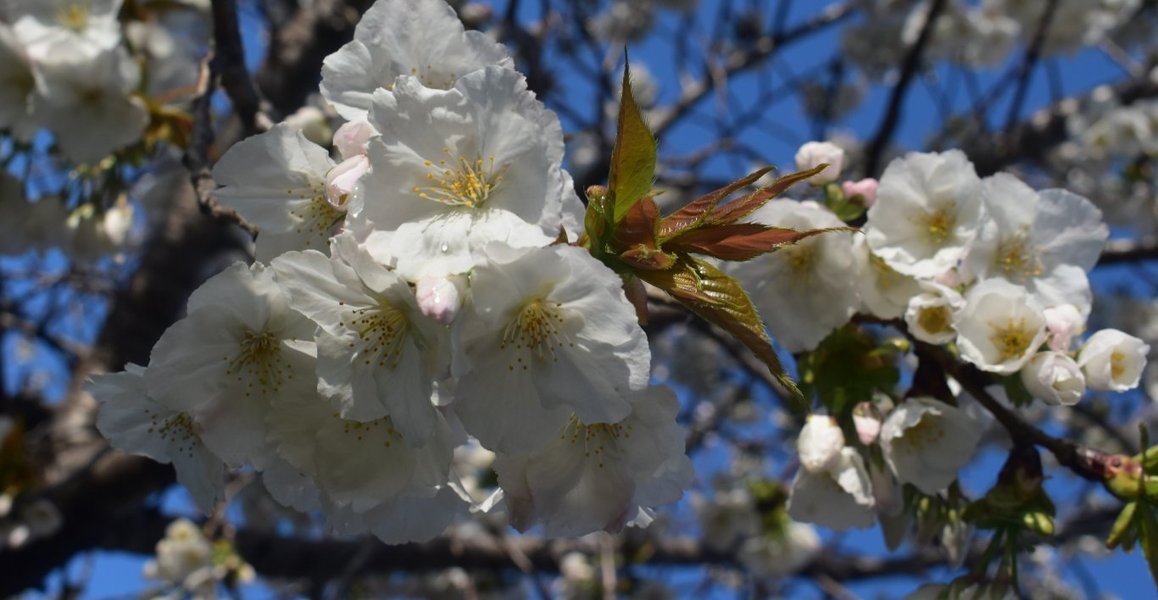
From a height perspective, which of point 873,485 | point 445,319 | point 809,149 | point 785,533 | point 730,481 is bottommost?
point 730,481

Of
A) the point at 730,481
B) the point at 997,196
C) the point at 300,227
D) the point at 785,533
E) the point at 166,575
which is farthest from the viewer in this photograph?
the point at 730,481

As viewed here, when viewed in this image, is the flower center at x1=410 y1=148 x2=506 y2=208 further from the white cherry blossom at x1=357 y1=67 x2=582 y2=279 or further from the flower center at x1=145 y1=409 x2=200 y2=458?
the flower center at x1=145 y1=409 x2=200 y2=458

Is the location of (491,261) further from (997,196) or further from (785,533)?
(785,533)

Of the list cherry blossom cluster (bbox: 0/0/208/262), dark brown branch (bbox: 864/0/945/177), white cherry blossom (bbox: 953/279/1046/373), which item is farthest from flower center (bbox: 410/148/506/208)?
dark brown branch (bbox: 864/0/945/177)

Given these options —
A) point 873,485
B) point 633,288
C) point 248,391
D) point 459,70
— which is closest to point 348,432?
point 248,391

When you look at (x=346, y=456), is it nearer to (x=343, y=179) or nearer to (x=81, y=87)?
(x=343, y=179)

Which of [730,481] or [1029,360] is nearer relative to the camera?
[1029,360]

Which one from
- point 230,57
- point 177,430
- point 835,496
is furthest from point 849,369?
point 230,57
